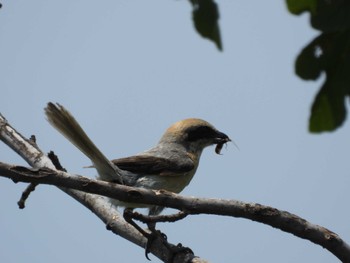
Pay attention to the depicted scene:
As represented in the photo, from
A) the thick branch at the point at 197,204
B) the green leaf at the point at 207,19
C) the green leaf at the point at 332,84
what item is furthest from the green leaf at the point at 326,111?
the thick branch at the point at 197,204

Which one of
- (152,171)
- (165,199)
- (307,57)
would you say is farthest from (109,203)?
(307,57)

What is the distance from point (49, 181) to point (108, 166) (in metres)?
2.97

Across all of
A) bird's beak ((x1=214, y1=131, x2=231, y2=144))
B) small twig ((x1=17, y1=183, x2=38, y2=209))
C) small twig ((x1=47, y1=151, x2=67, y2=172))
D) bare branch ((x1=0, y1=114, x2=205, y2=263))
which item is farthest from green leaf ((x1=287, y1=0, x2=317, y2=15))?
bird's beak ((x1=214, y1=131, x2=231, y2=144))

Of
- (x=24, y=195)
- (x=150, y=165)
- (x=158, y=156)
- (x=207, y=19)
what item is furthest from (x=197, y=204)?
(x=158, y=156)

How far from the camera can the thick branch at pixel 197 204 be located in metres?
2.96

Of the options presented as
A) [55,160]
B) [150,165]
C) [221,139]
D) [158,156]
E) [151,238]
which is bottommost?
[55,160]

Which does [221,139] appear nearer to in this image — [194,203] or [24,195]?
[24,195]

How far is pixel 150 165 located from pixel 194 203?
3.32 meters

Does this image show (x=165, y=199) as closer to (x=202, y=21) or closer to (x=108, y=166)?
(x=202, y=21)

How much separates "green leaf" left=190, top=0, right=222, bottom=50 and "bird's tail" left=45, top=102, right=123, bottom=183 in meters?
3.60

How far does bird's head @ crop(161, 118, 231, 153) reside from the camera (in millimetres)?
7664

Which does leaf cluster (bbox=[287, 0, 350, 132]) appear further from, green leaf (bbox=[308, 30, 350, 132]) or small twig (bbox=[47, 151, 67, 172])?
small twig (bbox=[47, 151, 67, 172])

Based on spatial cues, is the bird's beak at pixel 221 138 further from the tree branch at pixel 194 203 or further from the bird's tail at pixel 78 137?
the tree branch at pixel 194 203

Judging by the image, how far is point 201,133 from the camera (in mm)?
7742
